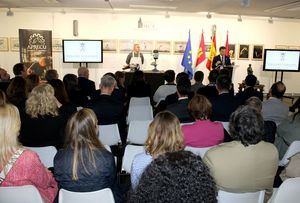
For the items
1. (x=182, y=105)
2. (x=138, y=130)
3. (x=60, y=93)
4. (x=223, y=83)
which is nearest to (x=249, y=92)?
(x=223, y=83)

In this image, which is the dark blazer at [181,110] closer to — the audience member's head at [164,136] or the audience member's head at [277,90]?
the audience member's head at [277,90]

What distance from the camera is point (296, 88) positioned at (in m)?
12.4

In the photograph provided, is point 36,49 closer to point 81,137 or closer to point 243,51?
point 243,51

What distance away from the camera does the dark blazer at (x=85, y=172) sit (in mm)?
2201

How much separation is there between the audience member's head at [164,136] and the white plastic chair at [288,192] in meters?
0.72

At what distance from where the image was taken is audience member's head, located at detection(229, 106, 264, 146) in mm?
2350

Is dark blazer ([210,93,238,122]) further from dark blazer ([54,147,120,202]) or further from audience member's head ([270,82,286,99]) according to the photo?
dark blazer ([54,147,120,202])

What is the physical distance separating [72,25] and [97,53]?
147 cm

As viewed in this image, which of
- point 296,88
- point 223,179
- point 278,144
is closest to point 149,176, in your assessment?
point 223,179

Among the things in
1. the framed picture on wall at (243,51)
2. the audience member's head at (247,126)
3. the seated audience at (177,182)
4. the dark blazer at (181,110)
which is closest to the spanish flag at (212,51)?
the framed picture on wall at (243,51)

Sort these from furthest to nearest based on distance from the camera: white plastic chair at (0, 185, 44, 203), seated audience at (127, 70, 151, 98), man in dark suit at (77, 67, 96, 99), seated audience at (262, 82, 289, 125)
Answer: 1. man in dark suit at (77, 67, 96, 99)
2. seated audience at (127, 70, 151, 98)
3. seated audience at (262, 82, 289, 125)
4. white plastic chair at (0, 185, 44, 203)

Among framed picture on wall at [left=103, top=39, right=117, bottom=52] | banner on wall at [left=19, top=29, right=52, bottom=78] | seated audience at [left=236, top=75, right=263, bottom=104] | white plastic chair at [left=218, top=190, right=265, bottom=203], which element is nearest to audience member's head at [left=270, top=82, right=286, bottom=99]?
seated audience at [left=236, top=75, right=263, bottom=104]

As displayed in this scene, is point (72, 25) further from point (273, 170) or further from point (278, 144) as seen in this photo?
point (273, 170)

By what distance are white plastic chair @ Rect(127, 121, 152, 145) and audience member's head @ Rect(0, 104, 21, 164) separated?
1910 mm
